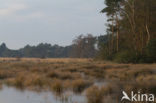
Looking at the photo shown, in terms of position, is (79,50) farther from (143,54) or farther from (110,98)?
(110,98)

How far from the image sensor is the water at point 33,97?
9375 mm

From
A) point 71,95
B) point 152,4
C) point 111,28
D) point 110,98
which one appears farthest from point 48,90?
point 111,28

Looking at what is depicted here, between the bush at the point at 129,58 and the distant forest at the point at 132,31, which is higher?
the distant forest at the point at 132,31

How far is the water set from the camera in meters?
9.38

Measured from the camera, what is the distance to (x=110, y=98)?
9125mm

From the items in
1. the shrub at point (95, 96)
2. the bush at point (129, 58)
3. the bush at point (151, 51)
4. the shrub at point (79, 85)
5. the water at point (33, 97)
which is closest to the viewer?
the shrub at point (95, 96)

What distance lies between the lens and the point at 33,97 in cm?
1023

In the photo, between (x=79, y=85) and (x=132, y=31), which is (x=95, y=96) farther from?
(x=132, y=31)

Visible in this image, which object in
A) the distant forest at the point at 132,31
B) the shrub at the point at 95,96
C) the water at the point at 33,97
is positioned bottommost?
the water at the point at 33,97

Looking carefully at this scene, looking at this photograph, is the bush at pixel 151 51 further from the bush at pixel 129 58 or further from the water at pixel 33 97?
the water at pixel 33 97

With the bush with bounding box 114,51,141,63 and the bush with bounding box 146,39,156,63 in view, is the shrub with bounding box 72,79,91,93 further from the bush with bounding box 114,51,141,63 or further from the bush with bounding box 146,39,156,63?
the bush with bounding box 114,51,141,63

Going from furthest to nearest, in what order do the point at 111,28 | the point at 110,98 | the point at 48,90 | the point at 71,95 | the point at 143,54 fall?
the point at 111,28, the point at 143,54, the point at 48,90, the point at 71,95, the point at 110,98

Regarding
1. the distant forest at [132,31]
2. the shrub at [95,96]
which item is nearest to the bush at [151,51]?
the distant forest at [132,31]

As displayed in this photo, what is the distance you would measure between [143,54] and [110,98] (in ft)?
85.2
